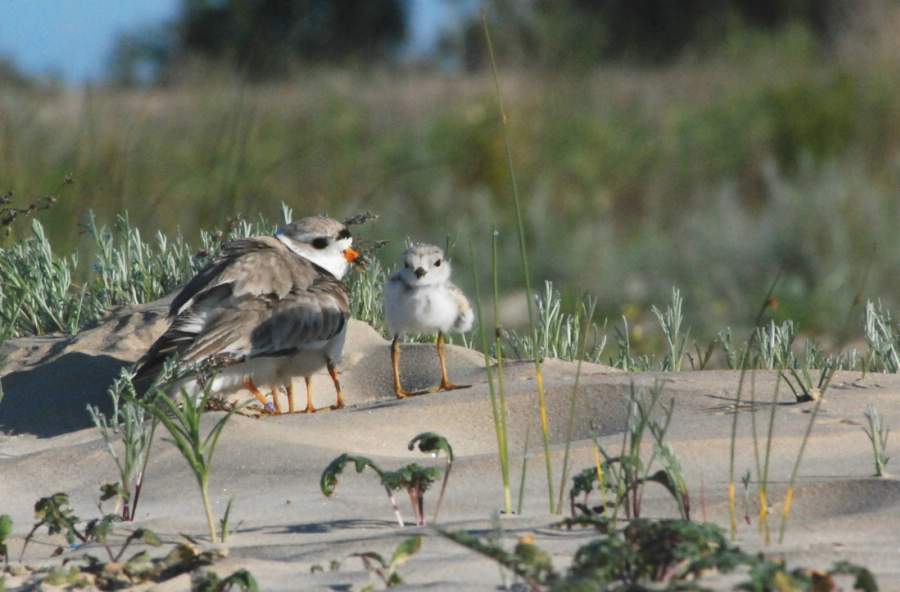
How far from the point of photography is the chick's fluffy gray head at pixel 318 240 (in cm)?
626

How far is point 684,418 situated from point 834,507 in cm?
97

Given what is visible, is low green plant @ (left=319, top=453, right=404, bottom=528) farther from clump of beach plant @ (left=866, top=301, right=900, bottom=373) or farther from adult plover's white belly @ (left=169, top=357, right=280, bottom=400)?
clump of beach plant @ (left=866, top=301, right=900, bottom=373)

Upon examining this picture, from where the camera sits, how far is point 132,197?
10977 millimetres

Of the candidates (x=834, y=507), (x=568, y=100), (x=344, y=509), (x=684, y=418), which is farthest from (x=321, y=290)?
(x=568, y=100)

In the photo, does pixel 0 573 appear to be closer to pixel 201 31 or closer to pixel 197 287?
pixel 197 287

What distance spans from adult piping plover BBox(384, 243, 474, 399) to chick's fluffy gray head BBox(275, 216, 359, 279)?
1.79 feet

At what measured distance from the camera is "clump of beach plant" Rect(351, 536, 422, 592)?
9.55 feet

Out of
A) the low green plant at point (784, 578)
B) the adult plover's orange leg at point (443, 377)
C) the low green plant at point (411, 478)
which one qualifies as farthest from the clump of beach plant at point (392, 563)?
the adult plover's orange leg at point (443, 377)

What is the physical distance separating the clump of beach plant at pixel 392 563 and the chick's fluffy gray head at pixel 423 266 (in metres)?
2.73

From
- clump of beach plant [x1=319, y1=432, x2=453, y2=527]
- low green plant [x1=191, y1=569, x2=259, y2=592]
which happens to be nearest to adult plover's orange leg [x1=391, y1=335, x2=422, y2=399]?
clump of beach plant [x1=319, y1=432, x2=453, y2=527]

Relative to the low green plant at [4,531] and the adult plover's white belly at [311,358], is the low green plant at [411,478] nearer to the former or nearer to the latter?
the low green plant at [4,531]

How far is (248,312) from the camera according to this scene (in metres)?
5.40

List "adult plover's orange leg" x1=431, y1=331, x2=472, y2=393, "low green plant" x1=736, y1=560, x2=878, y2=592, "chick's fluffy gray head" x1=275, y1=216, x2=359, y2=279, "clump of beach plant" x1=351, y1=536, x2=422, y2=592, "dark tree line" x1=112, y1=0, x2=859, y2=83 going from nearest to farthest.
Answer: "low green plant" x1=736, y1=560, x2=878, y2=592
"clump of beach plant" x1=351, y1=536, x2=422, y2=592
"adult plover's orange leg" x1=431, y1=331, x2=472, y2=393
"chick's fluffy gray head" x1=275, y1=216, x2=359, y2=279
"dark tree line" x1=112, y1=0, x2=859, y2=83

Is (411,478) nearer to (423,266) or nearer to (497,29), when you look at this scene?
(423,266)
